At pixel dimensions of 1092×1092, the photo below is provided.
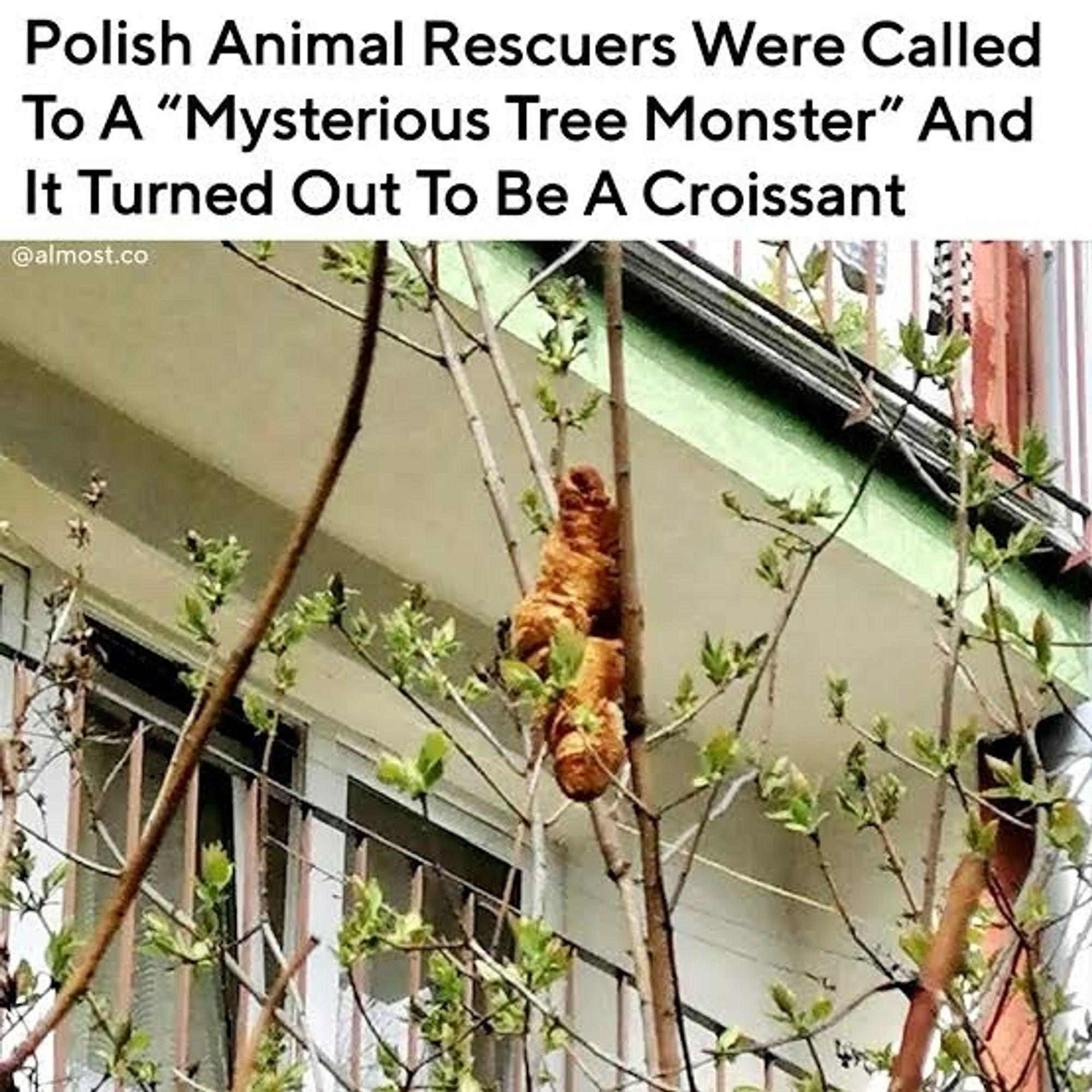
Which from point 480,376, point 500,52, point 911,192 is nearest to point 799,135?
point 911,192

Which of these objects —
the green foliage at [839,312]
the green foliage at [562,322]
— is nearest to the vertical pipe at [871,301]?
the green foliage at [839,312]

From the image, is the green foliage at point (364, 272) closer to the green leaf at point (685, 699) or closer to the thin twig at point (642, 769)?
the green leaf at point (685, 699)

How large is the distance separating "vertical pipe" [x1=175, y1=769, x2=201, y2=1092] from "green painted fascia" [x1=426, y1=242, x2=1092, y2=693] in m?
0.69

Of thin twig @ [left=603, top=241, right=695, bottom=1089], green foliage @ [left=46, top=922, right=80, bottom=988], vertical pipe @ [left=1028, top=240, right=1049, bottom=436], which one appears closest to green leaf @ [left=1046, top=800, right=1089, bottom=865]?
thin twig @ [left=603, top=241, right=695, bottom=1089]

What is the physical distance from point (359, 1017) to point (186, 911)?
281 millimetres

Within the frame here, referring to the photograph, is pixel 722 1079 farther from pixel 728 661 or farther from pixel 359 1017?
pixel 728 661

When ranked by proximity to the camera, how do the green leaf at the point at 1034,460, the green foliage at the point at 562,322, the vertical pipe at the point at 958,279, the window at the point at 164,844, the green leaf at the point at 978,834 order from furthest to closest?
the vertical pipe at the point at 958,279 < the window at the point at 164,844 < the green foliage at the point at 562,322 < the green leaf at the point at 1034,460 < the green leaf at the point at 978,834

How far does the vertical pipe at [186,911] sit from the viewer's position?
11.8 feet

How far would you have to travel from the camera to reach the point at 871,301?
4.02m

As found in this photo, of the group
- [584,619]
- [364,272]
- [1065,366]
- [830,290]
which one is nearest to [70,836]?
[364,272]

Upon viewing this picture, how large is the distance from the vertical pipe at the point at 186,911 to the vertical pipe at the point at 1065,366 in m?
1.43

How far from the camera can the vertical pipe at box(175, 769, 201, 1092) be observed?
359cm

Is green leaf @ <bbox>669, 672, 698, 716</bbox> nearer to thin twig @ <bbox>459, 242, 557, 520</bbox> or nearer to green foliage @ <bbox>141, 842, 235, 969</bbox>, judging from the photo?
thin twig @ <bbox>459, 242, 557, 520</bbox>

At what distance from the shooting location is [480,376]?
3.53 meters
